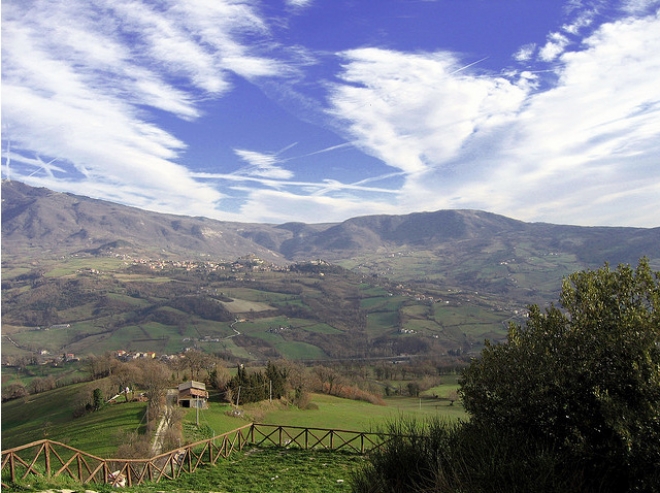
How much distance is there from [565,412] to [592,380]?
815 millimetres

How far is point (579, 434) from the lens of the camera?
766 cm

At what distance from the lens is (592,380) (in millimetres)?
8094

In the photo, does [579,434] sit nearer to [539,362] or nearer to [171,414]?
[539,362]

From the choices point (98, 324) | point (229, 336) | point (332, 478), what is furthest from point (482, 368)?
point (98, 324)

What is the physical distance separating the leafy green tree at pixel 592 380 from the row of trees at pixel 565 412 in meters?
0.02

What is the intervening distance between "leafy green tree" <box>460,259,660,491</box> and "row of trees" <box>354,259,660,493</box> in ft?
0.06

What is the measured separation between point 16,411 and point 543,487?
5804 centimetres

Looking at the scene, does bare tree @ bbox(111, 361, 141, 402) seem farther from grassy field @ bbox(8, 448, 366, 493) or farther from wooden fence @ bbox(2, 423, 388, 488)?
grassy field @ bbox(8, 448, 366, 493)

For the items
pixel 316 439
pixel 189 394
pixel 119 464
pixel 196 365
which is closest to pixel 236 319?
pixel 196 365

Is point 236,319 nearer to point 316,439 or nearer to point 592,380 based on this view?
point 316,439

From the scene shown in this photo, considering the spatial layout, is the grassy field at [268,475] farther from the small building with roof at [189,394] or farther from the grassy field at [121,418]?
the small building with roof at [189,394]

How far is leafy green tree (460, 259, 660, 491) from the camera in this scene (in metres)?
7.08

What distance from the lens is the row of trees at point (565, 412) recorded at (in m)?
7.24

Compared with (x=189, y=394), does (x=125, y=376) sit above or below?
below
